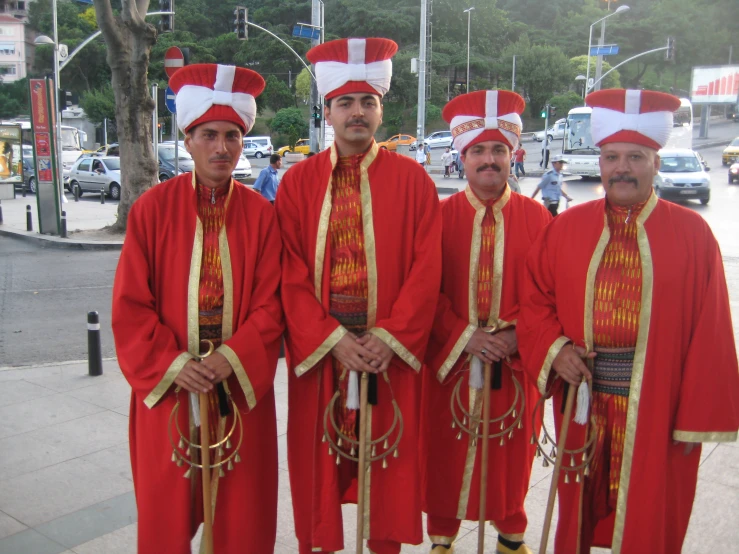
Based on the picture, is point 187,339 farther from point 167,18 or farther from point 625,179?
point 167,18

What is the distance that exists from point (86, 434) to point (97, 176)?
72.0 feet

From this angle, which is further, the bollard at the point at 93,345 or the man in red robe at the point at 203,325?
the bollard at the point at 93,345

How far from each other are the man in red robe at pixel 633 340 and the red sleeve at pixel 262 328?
43.9 inches

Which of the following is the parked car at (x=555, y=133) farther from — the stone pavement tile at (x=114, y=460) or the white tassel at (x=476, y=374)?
the white tassel at (x=476, y=374)

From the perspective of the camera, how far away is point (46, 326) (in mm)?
8578

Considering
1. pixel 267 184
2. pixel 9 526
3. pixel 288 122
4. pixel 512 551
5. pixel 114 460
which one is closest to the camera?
pixel 512 551

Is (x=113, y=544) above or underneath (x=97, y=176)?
underneath

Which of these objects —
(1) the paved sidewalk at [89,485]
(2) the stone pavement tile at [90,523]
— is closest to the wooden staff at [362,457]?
(1) the paved sidewalk at [89,485]

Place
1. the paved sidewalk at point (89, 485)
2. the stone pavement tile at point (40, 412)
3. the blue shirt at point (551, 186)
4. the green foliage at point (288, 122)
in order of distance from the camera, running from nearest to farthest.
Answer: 1. the paved sidewalk at point (89, 485)
2. the stone pavement tile at point (40, 412)
3. the blue shirt at point (551, 186)
4. the green foliage at point (288, 122)

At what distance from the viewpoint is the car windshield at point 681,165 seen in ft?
71.8

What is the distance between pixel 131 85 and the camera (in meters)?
14.2

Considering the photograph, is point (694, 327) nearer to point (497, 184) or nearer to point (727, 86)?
point (497, 184)

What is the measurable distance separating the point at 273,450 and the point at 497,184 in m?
1.65

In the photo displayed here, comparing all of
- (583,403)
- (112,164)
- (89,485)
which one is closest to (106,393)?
(89,485)
